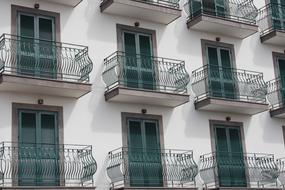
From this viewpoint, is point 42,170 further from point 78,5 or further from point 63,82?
point 78,5

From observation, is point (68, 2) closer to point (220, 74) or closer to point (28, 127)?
point (28, 127)

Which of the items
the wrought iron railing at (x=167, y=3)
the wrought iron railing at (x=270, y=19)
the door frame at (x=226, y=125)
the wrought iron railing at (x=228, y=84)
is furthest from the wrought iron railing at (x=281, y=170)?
the wrought iron railing at (x=167, y=3)

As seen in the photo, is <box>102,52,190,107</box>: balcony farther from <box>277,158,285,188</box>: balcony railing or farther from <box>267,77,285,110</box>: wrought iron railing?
<box>277,158,285,188</box>: balcony railing

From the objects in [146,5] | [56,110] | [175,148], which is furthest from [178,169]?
[146,5]

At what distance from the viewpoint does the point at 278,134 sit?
2114cm

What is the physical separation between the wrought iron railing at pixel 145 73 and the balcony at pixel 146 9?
1.45 m

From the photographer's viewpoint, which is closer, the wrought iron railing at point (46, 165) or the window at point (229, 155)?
the wrought iron railing at point (46, 165)

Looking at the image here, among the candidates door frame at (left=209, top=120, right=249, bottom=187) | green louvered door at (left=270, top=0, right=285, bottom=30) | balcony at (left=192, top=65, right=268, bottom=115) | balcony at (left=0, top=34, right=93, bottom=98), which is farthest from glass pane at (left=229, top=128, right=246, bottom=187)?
balcony at (left=0, top=34, right=93, bottom=98)

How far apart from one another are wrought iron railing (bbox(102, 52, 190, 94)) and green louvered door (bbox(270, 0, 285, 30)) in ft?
16.8

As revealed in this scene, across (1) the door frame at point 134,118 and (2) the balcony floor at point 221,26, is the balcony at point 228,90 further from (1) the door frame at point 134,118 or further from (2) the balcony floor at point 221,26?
(1) the door frame at point 134,118

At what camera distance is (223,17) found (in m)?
21.0

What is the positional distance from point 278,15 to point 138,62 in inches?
284

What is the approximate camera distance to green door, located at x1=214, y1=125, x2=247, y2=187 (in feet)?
61.8

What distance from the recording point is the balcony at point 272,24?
71.2ft
